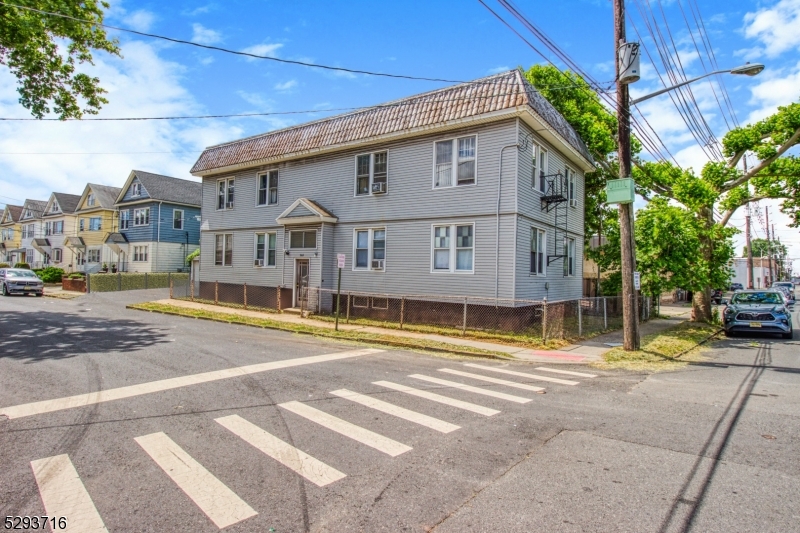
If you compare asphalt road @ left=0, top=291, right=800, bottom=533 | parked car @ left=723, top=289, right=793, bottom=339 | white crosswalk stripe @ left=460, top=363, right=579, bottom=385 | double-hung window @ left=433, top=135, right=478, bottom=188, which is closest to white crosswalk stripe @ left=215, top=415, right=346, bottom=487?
asphalt road @ left=0, top=291, right=800, bottom=533

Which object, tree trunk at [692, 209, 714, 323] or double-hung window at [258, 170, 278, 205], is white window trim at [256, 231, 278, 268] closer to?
double-hung window at [258, 170, 278, 205]

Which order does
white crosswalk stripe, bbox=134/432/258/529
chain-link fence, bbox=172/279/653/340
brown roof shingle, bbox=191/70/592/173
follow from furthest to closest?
brown roof shingle, bbox=191/70/592/173, chain-link fence, bbox=172/279/653/340, white crosswalk stripe, bbox=134/432/258/529

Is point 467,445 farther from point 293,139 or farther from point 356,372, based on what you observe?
point 293,139

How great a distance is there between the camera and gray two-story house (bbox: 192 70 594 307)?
1485cm

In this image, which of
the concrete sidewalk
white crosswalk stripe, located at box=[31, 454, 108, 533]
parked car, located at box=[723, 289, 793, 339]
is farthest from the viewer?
parked car, located at box=[723, 289, 793, 339]

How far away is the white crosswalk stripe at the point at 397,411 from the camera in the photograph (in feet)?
18.7

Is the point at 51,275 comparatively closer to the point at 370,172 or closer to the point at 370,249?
the point at 370,249

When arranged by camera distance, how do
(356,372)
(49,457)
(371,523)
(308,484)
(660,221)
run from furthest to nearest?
(660,221) < (356,372) < (49,457) < (308,484) < (371,523)

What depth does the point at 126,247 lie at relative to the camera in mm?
38562

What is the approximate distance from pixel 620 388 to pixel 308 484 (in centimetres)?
626

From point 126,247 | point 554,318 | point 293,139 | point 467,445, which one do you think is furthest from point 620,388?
point 126,247

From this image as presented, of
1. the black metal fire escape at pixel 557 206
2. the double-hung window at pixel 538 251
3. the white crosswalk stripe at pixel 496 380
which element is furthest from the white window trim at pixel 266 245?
the white crosswalk stripe at pixel 496 380

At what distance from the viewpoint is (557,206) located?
17734mm

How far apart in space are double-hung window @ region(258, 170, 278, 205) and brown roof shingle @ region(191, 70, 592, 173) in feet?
2.80
